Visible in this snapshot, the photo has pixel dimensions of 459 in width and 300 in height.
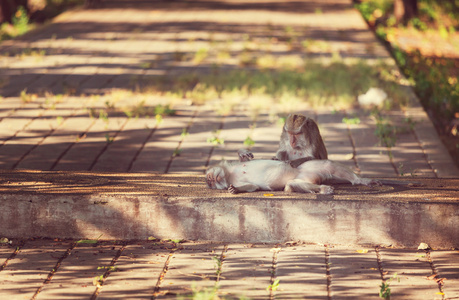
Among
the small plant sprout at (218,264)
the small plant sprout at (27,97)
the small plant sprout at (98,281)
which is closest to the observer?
the small plant sprout at (98,281)

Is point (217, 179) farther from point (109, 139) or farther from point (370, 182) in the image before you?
point (109, 139)

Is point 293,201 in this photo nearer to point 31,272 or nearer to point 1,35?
point 31,272

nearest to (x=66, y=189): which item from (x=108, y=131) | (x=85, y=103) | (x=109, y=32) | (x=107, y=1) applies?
(x=108, y=131)

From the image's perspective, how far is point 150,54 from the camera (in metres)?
12.2

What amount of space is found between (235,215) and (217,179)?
1.32 ft

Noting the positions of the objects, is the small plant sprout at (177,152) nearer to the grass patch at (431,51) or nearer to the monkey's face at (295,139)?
the monkey's face at (295,139)

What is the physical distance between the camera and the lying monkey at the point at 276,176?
5.14 metres

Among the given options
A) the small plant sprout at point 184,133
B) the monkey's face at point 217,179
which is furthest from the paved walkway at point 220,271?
the small plant sprout at point 184,133

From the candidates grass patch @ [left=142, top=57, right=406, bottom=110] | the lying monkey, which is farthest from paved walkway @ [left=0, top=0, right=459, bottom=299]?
the lying monkey

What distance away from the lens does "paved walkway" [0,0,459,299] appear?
173 inches

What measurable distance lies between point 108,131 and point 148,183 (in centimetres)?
252

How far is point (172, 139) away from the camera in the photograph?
25.0ft

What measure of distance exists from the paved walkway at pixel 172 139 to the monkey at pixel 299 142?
59 cm

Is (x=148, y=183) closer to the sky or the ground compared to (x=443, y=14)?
closer to the sky
